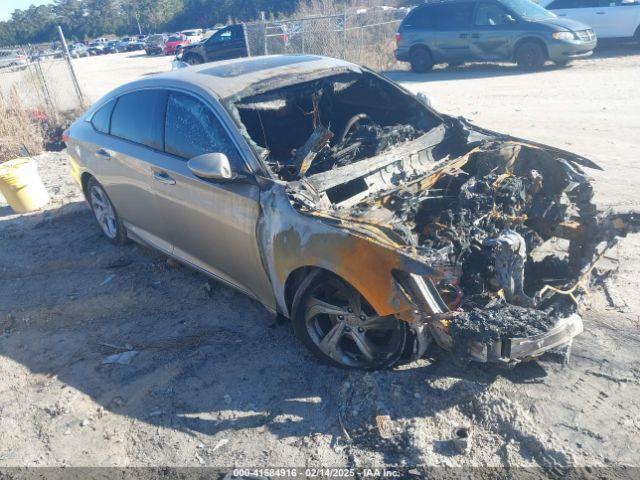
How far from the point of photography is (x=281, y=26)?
1603cm

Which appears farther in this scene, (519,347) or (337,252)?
(337,252)

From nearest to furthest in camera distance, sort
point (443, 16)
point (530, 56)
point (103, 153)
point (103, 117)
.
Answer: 1. point (103, 153)
2. point (103, 117)
3. point (530, 56)
4. point (443, 16)

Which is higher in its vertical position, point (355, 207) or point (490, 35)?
point (355, 207)

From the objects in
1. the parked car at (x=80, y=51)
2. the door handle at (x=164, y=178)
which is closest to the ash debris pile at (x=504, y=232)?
the door handle at (x=164, y=178)

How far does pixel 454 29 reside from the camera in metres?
14.2

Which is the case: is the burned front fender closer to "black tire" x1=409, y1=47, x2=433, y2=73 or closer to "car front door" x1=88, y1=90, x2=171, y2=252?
"car front door" x1=88, y1=90, x2=171, y2=252

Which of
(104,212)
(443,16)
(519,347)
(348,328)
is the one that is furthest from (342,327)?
(443,16)

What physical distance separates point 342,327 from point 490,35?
41.1 feet

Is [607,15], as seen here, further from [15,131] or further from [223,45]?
[15,131]

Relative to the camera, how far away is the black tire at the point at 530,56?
13.1m

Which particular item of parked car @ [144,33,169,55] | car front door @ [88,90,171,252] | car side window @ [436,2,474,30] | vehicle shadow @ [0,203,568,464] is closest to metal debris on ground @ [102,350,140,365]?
vehicle shadow @ [0,203,568,464]

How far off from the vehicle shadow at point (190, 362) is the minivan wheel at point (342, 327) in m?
0.12

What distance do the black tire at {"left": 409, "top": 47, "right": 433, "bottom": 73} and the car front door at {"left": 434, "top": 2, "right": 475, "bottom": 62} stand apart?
17.9 inches

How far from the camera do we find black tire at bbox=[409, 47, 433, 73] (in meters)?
15.1
